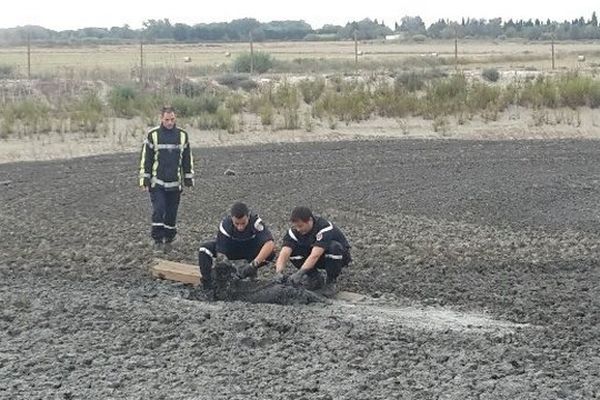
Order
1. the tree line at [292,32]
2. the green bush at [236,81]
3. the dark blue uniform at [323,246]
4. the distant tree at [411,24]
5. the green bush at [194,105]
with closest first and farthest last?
the dark blue uniform at [323,246] < the green bush at [194,105] < the green bush at [236,81] < the tree line at [292,32] < the distant tree at [411,24]

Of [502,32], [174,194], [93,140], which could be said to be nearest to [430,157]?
[93,140]

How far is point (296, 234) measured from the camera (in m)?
10.7

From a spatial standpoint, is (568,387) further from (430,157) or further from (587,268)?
(430,157)

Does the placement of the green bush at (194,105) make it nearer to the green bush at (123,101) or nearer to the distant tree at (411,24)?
the green bush at (123,101)

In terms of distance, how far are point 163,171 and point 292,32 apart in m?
111

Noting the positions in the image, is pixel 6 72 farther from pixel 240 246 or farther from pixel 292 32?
pixel 292 32

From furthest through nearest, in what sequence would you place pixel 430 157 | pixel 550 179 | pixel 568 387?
pixel 430 157, pixel 550 179, pixel 568 387

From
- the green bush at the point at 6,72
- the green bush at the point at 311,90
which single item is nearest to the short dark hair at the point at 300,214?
the green bush at the point at 311,90

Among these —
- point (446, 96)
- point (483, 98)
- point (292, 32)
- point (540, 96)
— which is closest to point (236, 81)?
point (446, 96)

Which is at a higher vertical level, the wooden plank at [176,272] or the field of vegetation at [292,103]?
the field of vegetation at [292,103]

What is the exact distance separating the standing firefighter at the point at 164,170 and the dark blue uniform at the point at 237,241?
82.6 inches

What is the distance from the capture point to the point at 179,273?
1109cm

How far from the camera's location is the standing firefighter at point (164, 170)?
12.7 metres

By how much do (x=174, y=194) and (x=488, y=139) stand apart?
46.5ft
